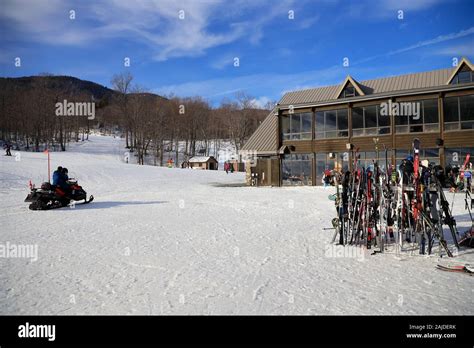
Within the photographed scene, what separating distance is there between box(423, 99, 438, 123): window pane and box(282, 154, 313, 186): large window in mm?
9443

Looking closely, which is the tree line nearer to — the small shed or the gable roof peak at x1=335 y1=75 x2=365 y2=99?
the small shed

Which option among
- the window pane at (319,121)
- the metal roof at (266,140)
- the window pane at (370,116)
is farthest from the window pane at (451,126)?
the metal roof at (266,140)

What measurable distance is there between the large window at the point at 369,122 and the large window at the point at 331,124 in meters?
0.81

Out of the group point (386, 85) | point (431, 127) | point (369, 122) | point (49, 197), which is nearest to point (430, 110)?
point (431, 127)

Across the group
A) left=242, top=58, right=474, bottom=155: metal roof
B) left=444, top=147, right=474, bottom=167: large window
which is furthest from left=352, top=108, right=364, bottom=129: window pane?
left=444, top=147, right=474, bottom=167: large window

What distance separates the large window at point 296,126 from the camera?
29.9 metres

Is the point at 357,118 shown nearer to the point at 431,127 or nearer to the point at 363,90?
the point at 363,90

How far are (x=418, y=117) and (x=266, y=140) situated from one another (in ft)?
43.7

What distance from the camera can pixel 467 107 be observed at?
23.7m

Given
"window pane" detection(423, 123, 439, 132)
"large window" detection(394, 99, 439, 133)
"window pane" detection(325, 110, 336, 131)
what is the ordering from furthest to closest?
1. "window pane" detection(325, 110, 336, 131)
2. "large window" detection(394, 99, 439, 133)
3. "window pane" detection(423, 123, 439, 132)

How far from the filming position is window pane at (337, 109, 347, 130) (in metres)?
28.2

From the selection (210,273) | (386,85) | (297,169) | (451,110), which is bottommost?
(210,273)

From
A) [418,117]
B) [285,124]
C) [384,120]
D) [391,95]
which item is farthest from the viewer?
[285,124]
